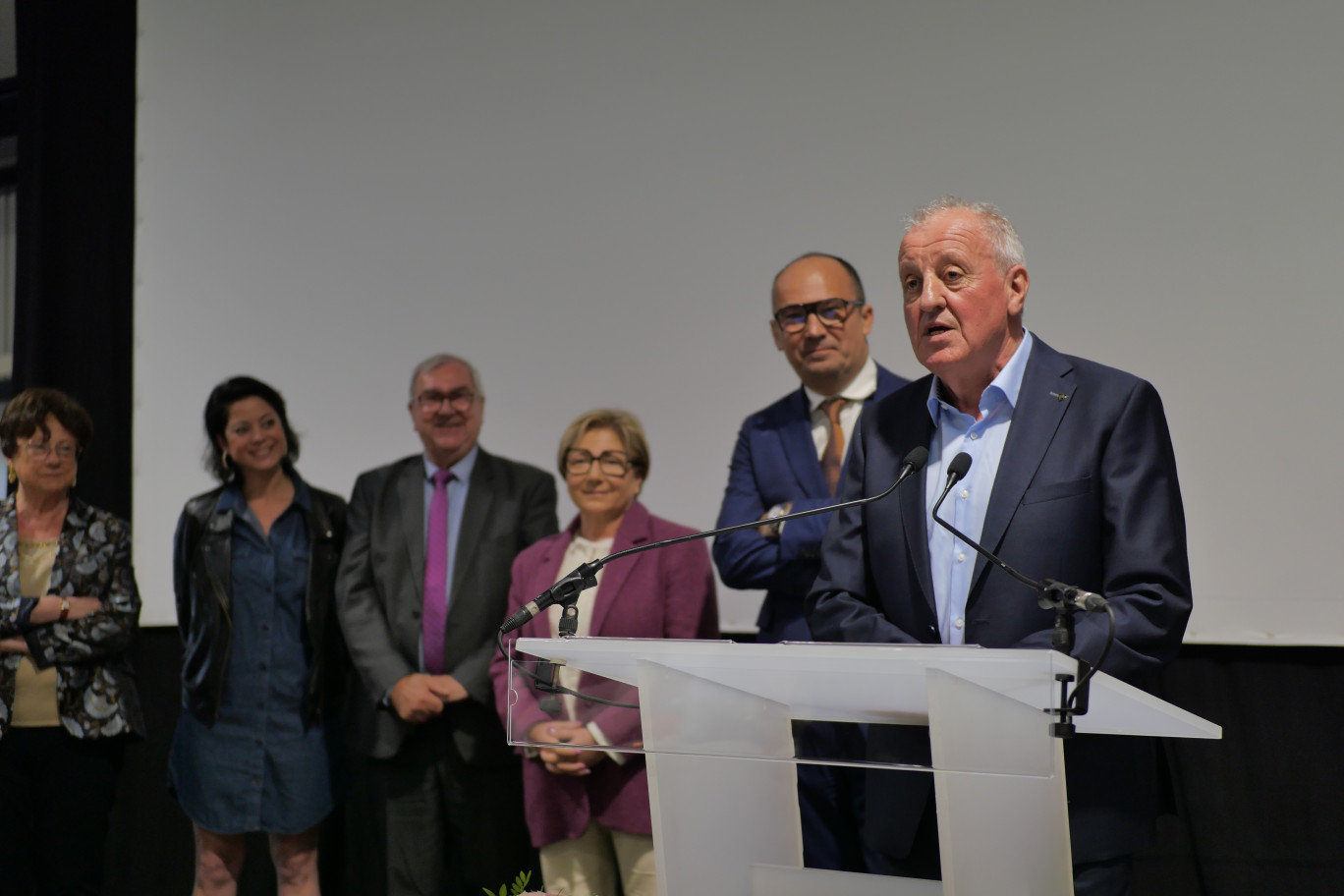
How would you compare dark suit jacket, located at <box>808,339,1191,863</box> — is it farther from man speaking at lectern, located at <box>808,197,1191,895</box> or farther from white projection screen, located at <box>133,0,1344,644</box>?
white projection screen, located at <box>133,0,1344,644</box>

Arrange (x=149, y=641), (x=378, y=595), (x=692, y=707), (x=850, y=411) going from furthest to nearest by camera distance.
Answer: (x=149, y=641) → (x=378, y=595) → (x=850, y=411) → (x=692, y=707)

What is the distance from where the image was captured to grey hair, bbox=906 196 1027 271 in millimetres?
2123

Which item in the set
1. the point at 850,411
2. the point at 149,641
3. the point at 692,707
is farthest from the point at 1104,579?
the point at 149,641

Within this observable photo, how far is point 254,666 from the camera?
144 inches

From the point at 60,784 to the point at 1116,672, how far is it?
3.06 metres

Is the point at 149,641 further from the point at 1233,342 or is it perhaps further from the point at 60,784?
the point at 1233,342

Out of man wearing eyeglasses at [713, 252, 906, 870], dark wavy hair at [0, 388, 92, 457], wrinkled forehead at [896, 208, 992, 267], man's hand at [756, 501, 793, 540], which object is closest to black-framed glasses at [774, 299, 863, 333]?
man wearing eyeglasses at [713, 252, 906, 870]

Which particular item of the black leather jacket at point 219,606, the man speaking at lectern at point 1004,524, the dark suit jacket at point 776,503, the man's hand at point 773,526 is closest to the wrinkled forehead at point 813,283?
the dark suit jacket at point 776,503

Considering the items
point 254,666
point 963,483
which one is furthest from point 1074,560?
point 254,666

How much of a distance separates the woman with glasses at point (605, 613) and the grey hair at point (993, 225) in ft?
4.60

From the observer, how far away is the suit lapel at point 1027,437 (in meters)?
1.98

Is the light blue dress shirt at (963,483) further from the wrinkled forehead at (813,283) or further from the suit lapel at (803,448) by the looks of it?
the wrinkled forehead at (813,283)

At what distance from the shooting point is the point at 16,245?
4.85 metres

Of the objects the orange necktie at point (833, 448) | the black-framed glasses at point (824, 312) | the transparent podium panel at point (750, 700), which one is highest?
the black-framed glasses at point (824, 312)
